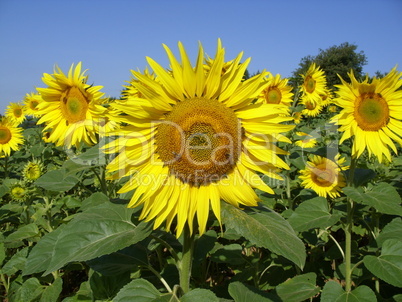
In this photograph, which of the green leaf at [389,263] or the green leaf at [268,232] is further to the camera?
the green leaf at [389,263]

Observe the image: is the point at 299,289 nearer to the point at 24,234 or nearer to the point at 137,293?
the point at 137,293

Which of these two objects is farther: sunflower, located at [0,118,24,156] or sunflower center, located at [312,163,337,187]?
sunflower, located at [0,118,24,156]

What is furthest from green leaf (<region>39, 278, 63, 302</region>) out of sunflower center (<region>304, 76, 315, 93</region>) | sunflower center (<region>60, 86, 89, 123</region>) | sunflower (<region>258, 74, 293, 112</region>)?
sunflower center (<region>304, 76, 315, 93</region>)

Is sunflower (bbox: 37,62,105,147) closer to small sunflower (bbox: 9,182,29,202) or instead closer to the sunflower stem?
small sunflower (bbox: 9,182,29,202)

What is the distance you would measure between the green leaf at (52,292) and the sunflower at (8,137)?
4707 mm

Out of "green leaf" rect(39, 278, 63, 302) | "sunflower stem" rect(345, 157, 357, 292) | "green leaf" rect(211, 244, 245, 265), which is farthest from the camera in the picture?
"green leaf" rect(211, 244, 245, 265)

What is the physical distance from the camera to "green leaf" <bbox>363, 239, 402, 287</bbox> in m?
2.18

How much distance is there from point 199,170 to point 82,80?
78.5 inches

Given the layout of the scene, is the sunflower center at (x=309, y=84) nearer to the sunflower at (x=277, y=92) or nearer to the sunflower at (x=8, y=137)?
the sunflower at (x=277, y=92)

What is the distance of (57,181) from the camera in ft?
9.67

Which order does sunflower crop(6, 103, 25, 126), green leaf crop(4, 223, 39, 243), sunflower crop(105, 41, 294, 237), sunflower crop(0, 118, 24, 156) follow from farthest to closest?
sunflower crop(6, 103, 25, 126) < sunflower crop(0, 118, 24, 156) < green leaf crop(4, 223, 39, 243) < sunflower crop(105, 41, 294, 237)

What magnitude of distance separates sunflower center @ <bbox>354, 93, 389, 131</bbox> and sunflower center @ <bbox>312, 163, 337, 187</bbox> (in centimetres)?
117

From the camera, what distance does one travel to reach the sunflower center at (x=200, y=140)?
5.48 ft

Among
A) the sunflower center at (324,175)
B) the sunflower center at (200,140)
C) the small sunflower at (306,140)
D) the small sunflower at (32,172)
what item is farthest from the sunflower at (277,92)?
the sunflower center at (200,140)
